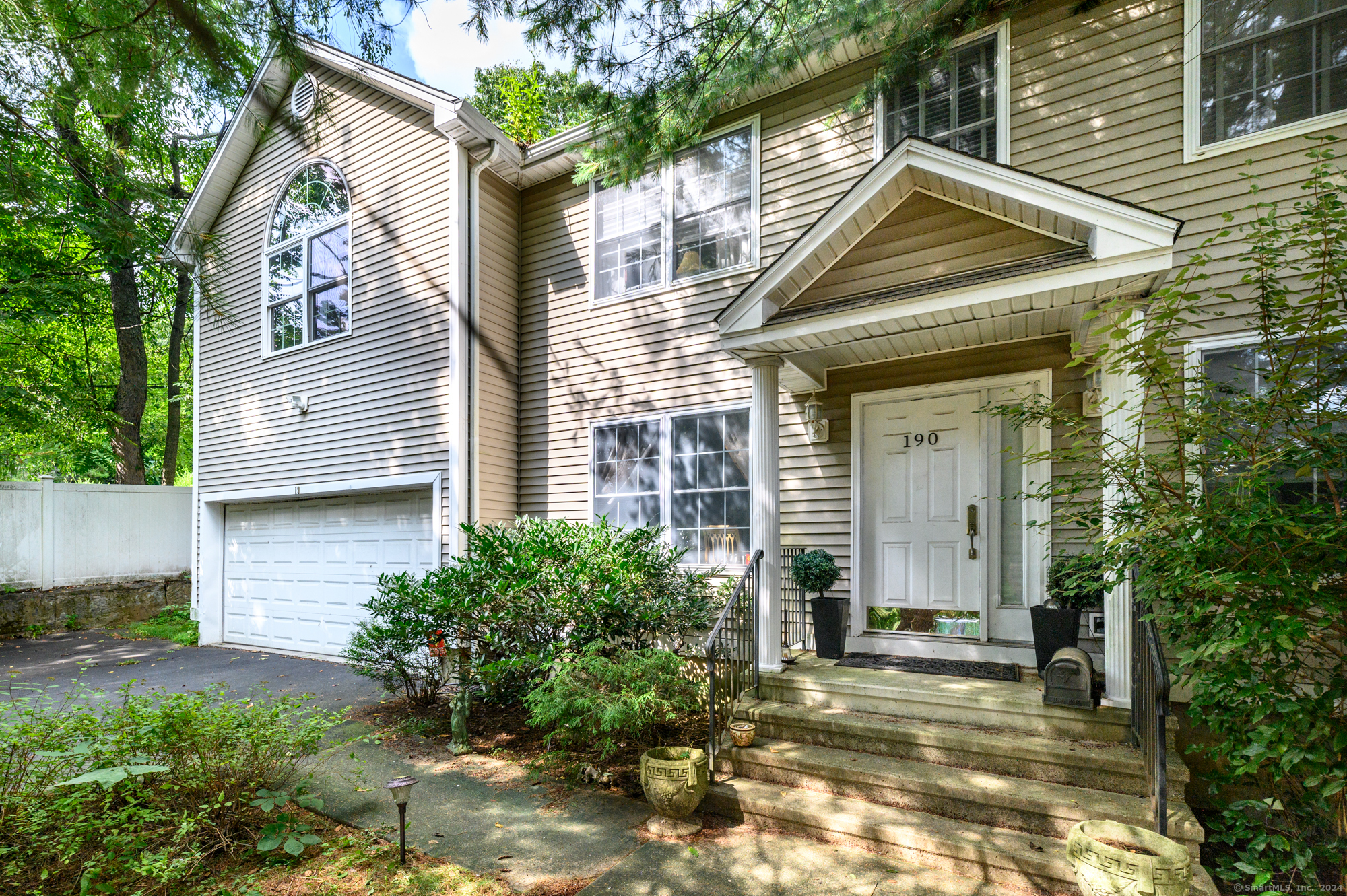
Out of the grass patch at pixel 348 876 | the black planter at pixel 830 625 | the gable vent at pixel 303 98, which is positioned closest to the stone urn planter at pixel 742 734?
the black planter at pixel 830 625

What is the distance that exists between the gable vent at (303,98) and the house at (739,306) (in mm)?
46

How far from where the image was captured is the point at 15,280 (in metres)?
10.5

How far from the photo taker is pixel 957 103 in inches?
227

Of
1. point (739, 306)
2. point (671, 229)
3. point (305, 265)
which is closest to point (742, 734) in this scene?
point (739, 306)

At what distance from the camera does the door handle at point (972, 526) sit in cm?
536

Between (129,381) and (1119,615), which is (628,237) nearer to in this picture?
(1119,615)

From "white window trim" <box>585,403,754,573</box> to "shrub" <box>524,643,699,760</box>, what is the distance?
1.98 metres

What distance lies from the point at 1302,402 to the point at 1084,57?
3.75 meters

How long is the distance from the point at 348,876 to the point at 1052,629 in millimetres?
4383

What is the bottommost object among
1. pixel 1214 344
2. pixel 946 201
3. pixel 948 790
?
pixel 948 790

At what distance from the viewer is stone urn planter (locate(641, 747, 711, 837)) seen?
3.81m

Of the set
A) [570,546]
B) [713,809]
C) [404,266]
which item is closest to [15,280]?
[404,266]

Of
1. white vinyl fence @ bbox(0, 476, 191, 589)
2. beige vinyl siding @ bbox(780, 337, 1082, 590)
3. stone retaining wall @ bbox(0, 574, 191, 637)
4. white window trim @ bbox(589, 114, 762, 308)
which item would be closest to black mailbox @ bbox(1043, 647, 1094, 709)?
beige vinyl siding @ bbox(780, 337, 1082, 590)

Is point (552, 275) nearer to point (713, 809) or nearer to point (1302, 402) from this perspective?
point (713, 809)
